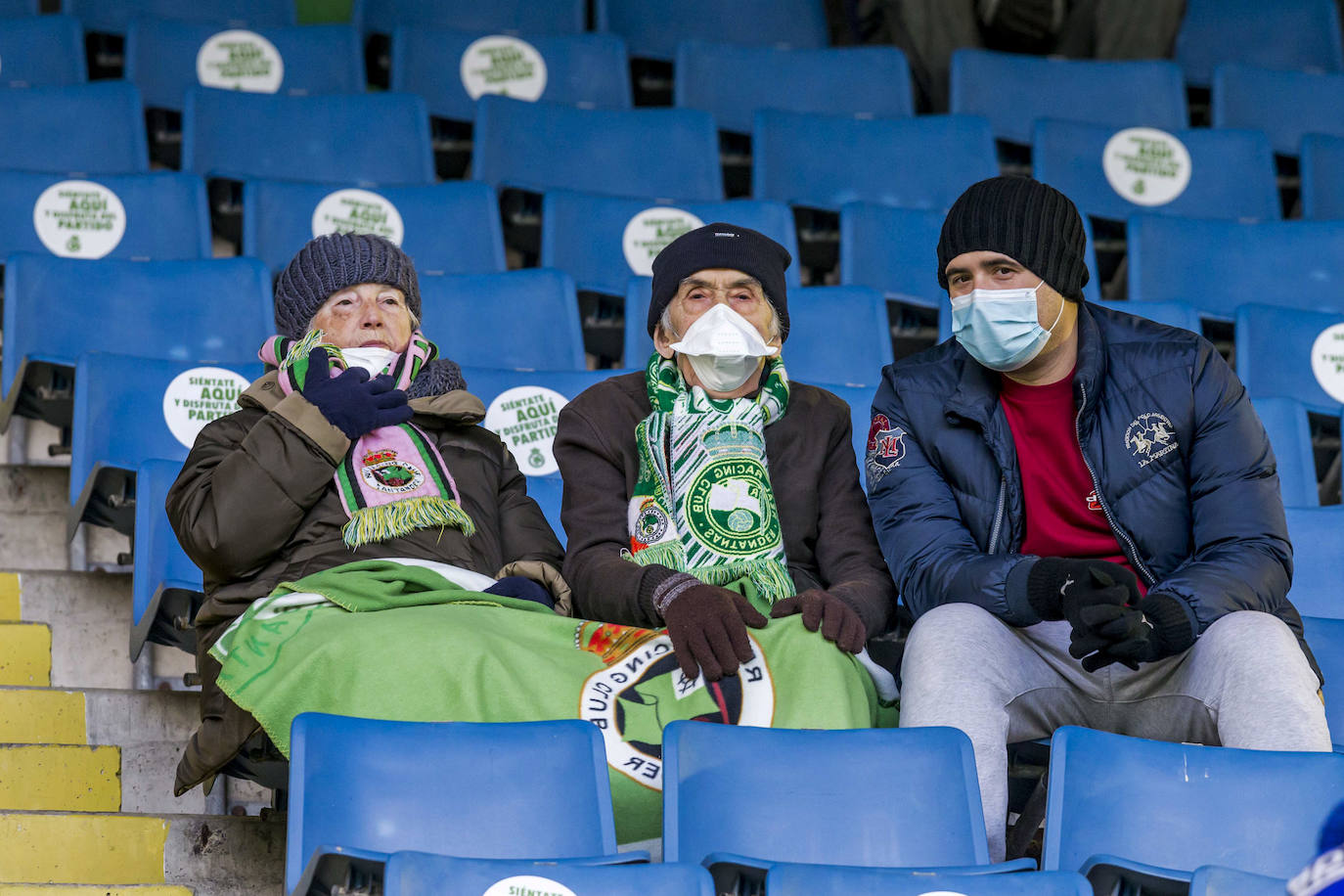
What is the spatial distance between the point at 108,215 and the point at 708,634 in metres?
2.13

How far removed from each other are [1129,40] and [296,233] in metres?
2.73

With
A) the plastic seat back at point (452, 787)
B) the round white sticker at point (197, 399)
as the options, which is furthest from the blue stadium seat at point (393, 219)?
the plastic seat back at point (452, 787)

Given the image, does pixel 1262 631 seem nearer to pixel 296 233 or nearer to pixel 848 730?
pixel 848 730

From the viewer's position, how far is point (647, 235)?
390 cm

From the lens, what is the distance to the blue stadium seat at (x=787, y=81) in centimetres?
475

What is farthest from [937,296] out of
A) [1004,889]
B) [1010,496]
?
[1004,889]

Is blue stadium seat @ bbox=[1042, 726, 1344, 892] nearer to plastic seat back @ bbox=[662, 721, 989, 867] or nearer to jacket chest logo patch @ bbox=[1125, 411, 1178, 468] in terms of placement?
plastic seat back @ bbox=[662, 721, 989, 867]

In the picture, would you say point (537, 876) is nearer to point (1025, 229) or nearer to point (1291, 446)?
point (1025, 229)

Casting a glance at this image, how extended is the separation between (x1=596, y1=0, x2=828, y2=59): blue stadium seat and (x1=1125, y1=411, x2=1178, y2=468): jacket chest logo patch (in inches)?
114

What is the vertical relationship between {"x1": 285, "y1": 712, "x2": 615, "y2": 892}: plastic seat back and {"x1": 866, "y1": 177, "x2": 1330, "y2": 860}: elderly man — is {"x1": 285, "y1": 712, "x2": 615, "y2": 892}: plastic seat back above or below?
below

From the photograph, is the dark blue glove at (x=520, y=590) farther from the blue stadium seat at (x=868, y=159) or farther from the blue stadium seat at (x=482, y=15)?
the blue stadium seat at (x=482, y=15)

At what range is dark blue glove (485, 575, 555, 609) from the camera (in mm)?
2463

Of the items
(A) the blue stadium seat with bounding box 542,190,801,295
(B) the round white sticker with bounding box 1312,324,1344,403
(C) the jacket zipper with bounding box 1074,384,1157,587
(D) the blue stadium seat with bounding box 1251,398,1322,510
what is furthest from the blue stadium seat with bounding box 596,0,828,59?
(C) the jacket zipper with bounding box 1074,384,1157,587

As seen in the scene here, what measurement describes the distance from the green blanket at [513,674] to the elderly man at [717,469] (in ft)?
0.33
